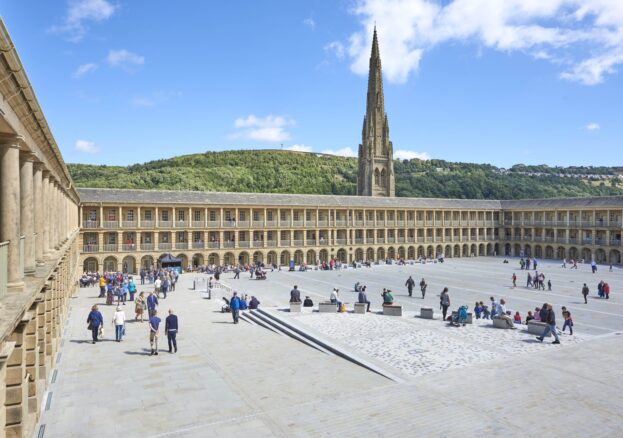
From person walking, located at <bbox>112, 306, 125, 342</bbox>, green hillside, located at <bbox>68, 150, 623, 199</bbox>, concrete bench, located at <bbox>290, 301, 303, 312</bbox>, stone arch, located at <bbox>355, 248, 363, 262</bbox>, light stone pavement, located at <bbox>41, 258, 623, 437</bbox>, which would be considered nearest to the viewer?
light stone pavement, located at <bbox>41, 258, 623, 437</bbox>

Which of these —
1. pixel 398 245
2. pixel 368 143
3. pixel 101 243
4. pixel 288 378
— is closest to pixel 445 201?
pixel 398 245

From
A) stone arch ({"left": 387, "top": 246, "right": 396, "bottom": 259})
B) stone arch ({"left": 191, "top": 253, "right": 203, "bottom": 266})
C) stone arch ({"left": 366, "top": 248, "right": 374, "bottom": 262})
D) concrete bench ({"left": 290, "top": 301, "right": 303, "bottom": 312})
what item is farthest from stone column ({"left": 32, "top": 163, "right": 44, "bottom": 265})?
stone arch ({"left": 387, "top": 246, "right": 396, "bottom": 259})

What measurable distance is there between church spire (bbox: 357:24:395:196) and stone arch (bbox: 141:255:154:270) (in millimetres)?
39395

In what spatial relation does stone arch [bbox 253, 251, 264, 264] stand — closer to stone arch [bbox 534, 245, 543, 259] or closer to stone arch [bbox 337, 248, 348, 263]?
stone arch [bbox 337, 248, 348, 263]

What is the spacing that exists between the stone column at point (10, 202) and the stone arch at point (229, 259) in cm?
4172

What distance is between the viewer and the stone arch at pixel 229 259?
4872 centimetres

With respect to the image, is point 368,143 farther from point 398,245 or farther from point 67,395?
point 67,395

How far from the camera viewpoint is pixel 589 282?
120 ft

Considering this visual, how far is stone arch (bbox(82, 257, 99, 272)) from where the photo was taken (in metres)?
42.1

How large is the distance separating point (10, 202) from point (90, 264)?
38.8m

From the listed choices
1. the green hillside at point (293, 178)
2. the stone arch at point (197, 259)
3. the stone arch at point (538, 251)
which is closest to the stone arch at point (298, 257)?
the stone arch at point (197, 259)

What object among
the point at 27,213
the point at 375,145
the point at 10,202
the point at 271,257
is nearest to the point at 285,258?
the point at 271,257

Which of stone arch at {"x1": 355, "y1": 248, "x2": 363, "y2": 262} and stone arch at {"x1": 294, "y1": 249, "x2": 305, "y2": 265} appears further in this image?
stone arch at {"x1": 355, "y1": 248, "x2": 363, "y2": 262}

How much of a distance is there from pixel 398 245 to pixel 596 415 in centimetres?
5042
